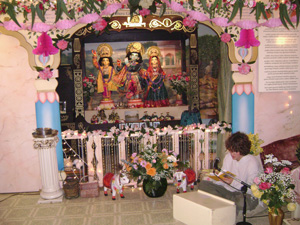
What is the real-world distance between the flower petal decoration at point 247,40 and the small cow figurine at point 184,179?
2541 mm

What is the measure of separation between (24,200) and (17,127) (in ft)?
4.53

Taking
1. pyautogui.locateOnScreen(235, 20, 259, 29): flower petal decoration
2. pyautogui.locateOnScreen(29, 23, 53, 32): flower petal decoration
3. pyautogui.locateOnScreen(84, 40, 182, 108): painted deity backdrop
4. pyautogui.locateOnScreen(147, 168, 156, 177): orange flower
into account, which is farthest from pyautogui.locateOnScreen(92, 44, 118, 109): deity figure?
pyautogui.locateOnScreen(235, 20, 259, 29): flower petal decoration

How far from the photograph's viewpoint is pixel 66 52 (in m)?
10.4

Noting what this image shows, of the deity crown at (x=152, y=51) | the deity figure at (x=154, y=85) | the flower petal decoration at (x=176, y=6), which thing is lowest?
the deity figure at (x=154, y=85)

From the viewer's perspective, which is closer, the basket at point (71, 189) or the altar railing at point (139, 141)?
the basket at point (71, 189)

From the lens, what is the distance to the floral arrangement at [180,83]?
10534 millimetres

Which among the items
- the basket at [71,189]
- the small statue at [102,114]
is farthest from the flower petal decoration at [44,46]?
the small statue at [102,114]

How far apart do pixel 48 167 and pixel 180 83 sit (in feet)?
20.0

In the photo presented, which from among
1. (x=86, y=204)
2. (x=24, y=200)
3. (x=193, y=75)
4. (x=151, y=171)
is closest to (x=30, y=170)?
(x=24, y=200)

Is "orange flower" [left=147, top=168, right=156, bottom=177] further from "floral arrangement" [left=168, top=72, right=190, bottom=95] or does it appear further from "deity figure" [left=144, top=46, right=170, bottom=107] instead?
"floral arrangement" [left=168, top=72, right=190, bottom=95]

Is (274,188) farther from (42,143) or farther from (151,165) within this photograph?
(42,143)

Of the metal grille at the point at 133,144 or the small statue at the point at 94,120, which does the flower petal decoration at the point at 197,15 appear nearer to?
the metal grille at the point at 133,144

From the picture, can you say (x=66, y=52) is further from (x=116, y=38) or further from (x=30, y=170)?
(x=30, y=170)

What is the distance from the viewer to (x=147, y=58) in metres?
10.8
